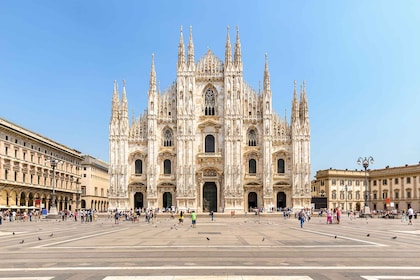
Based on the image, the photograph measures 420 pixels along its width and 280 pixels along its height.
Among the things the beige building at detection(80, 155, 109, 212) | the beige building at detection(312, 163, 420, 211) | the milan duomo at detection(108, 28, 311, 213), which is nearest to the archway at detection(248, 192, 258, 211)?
the milan duomo at detection(108, 28, 311, 213)

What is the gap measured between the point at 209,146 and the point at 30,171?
1039 inches

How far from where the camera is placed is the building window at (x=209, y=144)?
7256cm

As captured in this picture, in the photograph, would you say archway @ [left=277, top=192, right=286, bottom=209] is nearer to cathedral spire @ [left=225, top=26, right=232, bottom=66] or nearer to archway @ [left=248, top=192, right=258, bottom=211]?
archway @ [left=248, top=192, right=258, bottom=211]

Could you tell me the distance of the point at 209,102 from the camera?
7331 cm

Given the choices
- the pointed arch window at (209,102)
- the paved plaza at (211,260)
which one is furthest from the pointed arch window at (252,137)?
the paved plaza at (211,260)

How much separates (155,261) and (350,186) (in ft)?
304

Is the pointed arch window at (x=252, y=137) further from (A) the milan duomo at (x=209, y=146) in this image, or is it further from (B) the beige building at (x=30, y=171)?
(B) the beige building at (x=30, y=171)

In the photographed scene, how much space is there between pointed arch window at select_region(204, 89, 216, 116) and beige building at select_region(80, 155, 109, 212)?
127ft

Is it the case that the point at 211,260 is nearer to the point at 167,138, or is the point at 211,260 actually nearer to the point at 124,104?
the point at 167,138

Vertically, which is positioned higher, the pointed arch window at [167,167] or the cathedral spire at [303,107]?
the cathedral spire at [303,107]

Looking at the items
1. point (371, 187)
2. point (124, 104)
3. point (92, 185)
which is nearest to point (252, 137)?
point (124, 104)

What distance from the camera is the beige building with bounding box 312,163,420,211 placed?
303 ft

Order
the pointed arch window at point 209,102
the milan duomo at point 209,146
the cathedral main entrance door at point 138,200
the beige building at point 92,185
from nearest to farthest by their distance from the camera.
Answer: the milan duomo at point 209,146 → the cathedral main entrance door at point 138,200 → the pointed arch window at point 209,102 → the beige building at point 92,185

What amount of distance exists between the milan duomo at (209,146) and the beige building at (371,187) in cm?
2468
